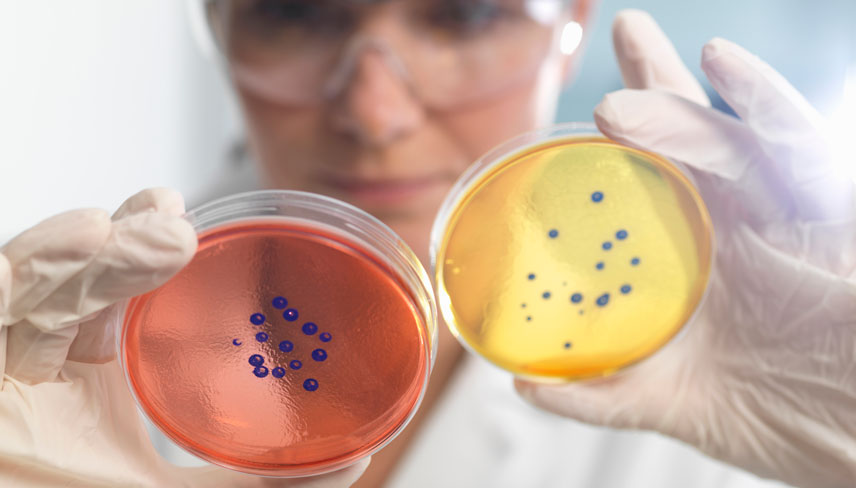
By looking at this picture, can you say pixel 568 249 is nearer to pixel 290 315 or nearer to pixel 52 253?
pixel 290 315

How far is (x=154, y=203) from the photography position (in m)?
1.10

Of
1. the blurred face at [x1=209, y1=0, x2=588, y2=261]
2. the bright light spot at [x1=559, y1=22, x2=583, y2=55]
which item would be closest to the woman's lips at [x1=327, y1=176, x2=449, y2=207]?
the blurred face at [x1=209, y1=0, x2=588, y2=261]

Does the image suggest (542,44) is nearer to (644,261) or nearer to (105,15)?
(644,261)

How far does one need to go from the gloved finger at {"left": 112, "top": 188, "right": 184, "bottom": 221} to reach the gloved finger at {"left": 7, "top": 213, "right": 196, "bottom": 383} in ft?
0.15

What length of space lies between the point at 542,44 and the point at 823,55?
4410 millimetres

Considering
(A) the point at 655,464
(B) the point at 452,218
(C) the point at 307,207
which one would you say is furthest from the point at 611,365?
(A) the point at 655,464

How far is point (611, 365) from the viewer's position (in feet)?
4.13

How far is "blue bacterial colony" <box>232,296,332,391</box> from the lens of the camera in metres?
1.05

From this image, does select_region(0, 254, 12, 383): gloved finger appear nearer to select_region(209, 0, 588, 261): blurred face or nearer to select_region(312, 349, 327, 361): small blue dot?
select_region(312, 349, 327, 361): small blue dot

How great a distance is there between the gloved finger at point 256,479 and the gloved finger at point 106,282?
1.00 feet

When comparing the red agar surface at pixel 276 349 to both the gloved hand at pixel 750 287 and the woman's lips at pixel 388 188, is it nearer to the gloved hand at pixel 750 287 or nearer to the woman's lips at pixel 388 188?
the gloved hand at pixel 750 287

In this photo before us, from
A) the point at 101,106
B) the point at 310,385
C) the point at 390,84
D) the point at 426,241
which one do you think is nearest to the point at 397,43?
the point at 390,84

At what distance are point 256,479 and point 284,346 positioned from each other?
1.13ft

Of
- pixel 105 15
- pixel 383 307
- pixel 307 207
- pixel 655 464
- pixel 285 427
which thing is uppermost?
pixel 307 207
